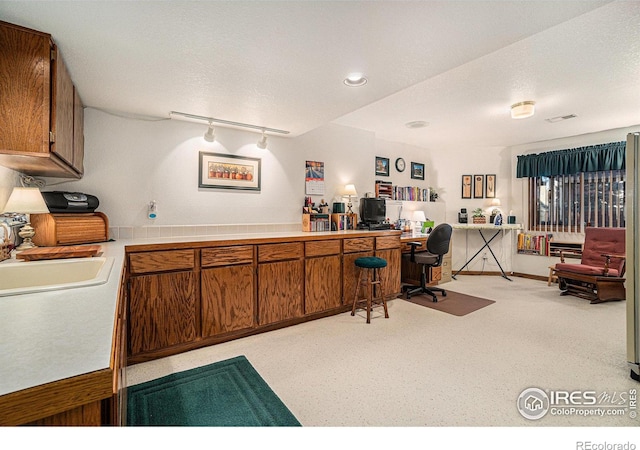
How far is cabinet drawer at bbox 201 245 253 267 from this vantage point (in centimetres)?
255

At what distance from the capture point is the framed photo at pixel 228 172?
3217 millimetres

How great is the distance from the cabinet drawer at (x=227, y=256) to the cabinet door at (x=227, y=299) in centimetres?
5

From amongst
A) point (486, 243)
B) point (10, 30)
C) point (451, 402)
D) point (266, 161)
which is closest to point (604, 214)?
point (486, 243)

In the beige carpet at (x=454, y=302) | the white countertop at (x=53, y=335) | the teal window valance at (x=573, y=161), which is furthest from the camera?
the teal window valance at (x=573, y=161)

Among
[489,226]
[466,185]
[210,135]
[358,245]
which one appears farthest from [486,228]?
[210,135]

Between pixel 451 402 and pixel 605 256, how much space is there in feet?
11.7

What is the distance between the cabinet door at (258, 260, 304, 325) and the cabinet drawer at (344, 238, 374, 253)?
2.07ft

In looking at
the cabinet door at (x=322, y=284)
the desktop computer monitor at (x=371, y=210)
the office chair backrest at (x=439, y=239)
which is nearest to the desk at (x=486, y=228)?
the office chair backrest at (x=439, y=239)

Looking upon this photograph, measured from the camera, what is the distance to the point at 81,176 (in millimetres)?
2586

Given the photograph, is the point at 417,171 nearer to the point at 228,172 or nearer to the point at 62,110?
the point at 228,172

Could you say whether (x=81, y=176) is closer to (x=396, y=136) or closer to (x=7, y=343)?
(x=7, y=343)

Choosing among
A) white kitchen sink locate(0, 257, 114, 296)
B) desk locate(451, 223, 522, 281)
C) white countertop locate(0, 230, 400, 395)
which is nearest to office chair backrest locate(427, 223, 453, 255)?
desk locate(451, 223, 522, 281)

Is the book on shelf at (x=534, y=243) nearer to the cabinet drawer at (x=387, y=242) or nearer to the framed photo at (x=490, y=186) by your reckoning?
the framed photo at (x=490, y=186)

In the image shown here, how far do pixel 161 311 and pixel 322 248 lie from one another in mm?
1617
